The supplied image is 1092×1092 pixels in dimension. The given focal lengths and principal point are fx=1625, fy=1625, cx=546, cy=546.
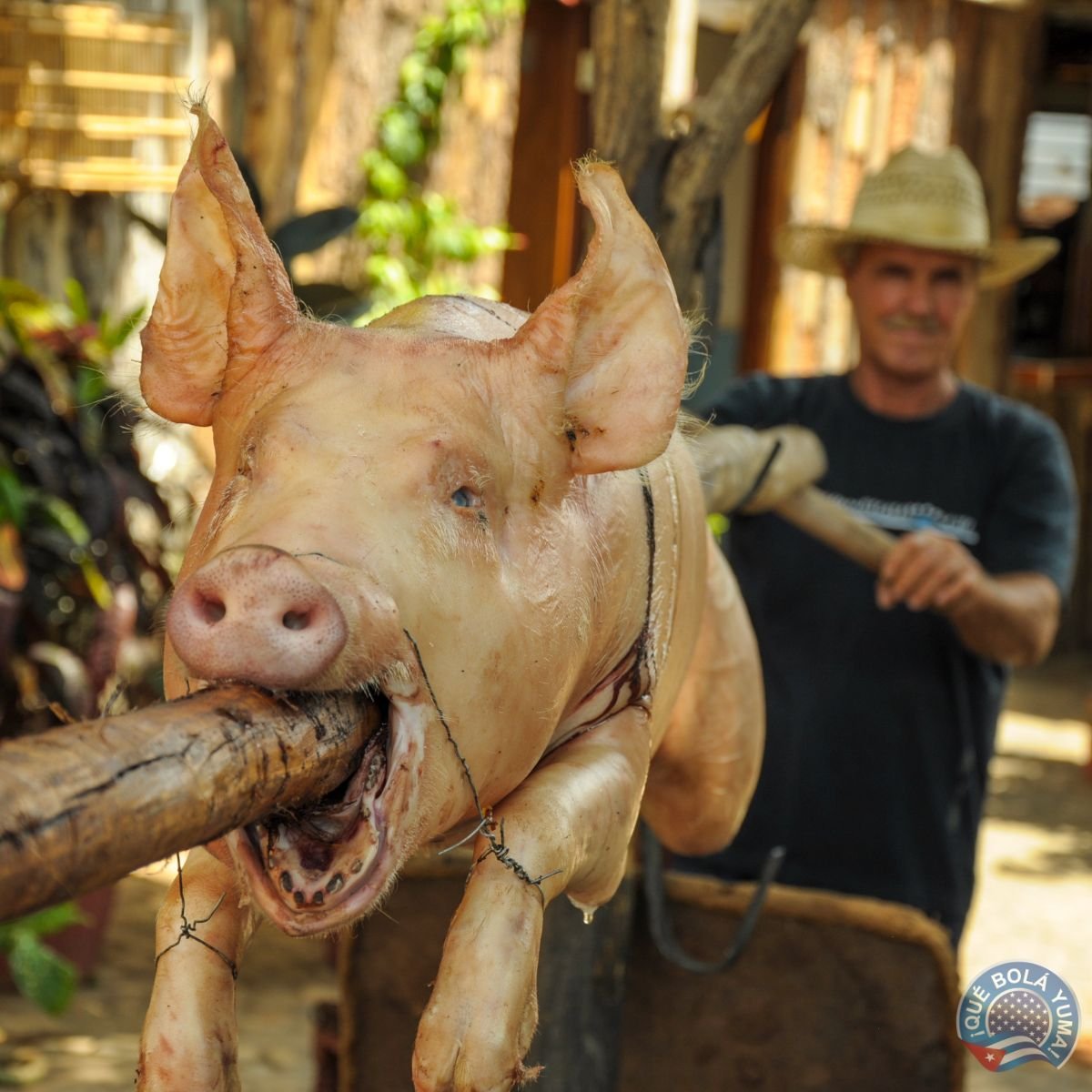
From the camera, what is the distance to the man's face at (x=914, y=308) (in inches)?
131

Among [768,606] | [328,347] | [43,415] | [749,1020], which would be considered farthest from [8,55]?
[328,347]

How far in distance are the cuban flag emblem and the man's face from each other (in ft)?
7.09

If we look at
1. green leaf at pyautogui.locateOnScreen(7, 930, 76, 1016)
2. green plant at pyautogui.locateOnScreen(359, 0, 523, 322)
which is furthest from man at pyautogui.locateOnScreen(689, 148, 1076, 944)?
green plant at pyautogui.locateOnScreen(359, 0, 523, 322)

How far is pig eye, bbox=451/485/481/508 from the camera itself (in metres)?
1.19

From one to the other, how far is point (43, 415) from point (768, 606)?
1850 mm

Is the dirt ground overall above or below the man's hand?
below

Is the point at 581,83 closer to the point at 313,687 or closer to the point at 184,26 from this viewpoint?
the point at 184,26

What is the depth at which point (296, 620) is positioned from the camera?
3.41 feet

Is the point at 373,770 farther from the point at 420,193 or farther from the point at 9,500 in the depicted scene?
the point at 420,193

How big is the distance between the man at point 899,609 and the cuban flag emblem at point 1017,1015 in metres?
1.96

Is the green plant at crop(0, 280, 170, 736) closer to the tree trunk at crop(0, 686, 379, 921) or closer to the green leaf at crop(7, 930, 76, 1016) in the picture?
the green leaf at crop(7, 930, 76, 1016)

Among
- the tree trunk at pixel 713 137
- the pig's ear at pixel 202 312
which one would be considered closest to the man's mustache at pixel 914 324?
the tree trunk at pixel 713 137

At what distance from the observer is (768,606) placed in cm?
338

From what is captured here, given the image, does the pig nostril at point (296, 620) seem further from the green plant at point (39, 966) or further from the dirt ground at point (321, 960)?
the green plant at point (39, 966)
